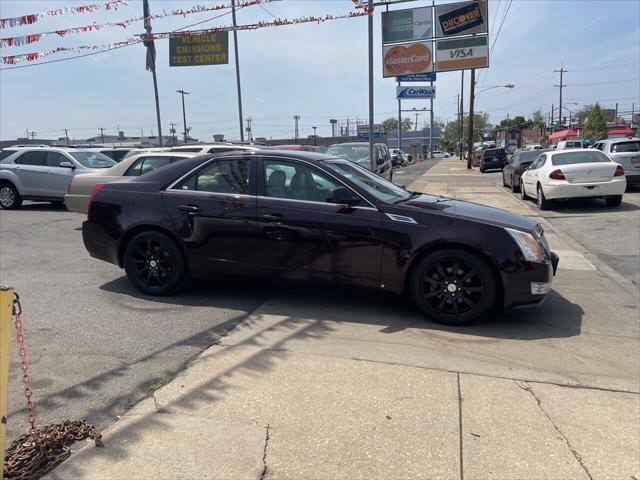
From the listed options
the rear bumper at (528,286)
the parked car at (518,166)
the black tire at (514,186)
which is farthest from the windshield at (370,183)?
the black tire at (514,186)

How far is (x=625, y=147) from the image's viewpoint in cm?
1556

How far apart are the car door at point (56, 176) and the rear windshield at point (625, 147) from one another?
15.4 m

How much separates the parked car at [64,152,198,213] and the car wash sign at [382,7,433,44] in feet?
42.8

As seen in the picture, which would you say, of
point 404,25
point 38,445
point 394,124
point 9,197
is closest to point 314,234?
point 38,445

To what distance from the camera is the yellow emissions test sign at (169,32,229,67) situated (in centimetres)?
2328

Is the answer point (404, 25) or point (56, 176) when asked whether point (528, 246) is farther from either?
point (404, 25)

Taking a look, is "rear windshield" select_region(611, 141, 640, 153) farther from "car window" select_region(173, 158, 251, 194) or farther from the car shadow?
"car window" select_region(173, 158, 251, 194)

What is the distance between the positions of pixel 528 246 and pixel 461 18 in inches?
767

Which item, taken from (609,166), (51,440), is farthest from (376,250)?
(609,166)

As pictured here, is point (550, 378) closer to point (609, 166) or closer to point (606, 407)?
point (606, 407)

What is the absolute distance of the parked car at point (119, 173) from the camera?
31.3ft

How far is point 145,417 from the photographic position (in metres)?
3.10

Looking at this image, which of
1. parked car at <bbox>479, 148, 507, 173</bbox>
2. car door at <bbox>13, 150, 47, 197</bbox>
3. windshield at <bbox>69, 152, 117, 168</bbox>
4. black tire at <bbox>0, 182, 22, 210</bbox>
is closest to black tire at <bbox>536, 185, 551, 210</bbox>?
windshield at <bbox>69, 152, 117, 168</bbox>

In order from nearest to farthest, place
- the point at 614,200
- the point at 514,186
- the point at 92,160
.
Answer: the point at 614,200, the point at 92,160, the point at 514,186
